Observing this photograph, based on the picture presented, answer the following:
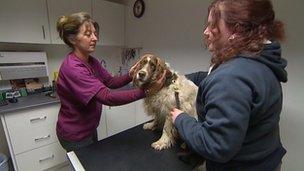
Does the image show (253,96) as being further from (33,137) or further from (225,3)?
(33,137)

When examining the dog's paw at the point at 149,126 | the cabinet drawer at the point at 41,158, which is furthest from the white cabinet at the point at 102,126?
the dog's paw at the point at 149,126

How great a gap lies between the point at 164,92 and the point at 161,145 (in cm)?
31

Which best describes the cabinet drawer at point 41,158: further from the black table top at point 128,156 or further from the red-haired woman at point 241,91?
the red-haired woman at point 241,91

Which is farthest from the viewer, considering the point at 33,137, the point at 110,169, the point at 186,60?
the point at 186,60

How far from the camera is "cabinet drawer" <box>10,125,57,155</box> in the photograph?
1.90 metres

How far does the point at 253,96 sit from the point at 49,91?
238cm

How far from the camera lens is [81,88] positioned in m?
1.20

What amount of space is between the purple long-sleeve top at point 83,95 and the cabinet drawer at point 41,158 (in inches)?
31.1

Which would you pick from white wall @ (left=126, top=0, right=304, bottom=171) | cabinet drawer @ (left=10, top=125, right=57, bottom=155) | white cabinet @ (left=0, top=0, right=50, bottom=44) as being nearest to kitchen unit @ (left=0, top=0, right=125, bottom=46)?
white cabinet @ (left=0, top=0, right=50, bottom=44)

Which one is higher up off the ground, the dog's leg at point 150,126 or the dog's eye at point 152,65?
the dog's eye at point 152,65

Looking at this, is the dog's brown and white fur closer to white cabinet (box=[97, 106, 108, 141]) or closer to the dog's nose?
the dog's nose

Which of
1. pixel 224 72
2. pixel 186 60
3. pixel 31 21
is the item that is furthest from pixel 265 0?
pixel 31 21

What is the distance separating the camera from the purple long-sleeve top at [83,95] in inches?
46.9

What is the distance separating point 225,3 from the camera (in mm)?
684
